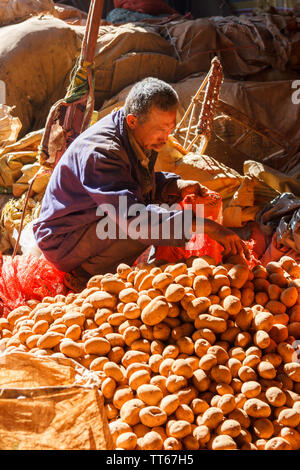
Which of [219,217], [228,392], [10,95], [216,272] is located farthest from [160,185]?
[10,95]

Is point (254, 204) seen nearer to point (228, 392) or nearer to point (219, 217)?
point (219, 217)

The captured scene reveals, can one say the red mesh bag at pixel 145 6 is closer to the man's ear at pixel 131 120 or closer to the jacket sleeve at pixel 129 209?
the man's ear at pixel 131 120

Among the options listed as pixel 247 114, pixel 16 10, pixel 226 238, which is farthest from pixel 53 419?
pixel 16 10

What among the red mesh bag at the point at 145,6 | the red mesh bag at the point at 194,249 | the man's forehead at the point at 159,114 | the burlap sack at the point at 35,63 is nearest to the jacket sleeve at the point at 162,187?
the red mesh bag at the point at 194,249

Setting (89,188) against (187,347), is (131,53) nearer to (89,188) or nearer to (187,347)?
(89,188)

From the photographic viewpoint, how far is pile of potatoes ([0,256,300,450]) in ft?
3.72

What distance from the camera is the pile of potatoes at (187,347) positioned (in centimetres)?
113

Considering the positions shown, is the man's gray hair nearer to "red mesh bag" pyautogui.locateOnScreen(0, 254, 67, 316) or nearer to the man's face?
the man's face

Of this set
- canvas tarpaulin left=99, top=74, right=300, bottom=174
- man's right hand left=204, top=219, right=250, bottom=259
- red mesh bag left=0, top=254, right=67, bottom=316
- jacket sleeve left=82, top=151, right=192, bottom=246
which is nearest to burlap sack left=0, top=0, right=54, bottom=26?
canvas tarpaulin left=99, top=74, right=300, bottom=174

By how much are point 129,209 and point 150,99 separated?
1.37ft

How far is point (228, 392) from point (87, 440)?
0.39 metres

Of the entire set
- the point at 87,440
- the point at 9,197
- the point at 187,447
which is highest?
the point at 87,440

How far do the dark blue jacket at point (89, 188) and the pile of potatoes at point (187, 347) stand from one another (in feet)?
0.98

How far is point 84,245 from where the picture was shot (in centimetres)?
204
